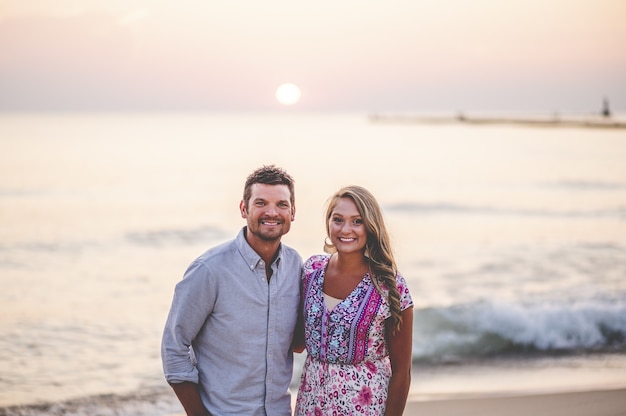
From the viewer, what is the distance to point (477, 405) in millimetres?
6469

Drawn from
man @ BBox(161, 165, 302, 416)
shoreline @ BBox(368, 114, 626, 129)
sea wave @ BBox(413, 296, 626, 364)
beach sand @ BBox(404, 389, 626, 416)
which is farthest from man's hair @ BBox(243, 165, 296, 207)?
shoreline @ BBox(368, 114, 626, 129)

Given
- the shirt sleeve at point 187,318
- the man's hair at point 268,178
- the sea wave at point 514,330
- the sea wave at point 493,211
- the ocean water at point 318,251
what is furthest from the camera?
the sea wave at point 493,211

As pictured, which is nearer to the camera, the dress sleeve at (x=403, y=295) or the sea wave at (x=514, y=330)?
the dress sleeve at (x=403, y=295)

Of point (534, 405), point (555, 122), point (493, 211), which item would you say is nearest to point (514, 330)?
point (534, 405)

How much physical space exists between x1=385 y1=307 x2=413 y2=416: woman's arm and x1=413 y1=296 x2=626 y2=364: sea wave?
5.45 metres

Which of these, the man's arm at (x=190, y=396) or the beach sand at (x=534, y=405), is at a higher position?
the man's arm at (x=190, y=396)

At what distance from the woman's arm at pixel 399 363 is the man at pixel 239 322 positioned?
1.82 feet

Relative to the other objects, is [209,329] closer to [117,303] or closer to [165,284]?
[117,303]

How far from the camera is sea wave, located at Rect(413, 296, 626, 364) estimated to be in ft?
30.5

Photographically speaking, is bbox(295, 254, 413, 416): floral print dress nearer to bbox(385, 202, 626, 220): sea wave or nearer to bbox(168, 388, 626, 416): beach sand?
bbox(168, 388, 626, 416): beach sand

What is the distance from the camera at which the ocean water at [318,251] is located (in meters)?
8.03

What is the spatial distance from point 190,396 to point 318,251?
12.4m

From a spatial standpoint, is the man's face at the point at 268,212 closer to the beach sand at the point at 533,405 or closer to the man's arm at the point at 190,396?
the man's arm at the point at 190,396

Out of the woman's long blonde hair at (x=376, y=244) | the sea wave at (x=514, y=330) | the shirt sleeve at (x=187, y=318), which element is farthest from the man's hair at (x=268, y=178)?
the sea wave at (x=514, y=330)
